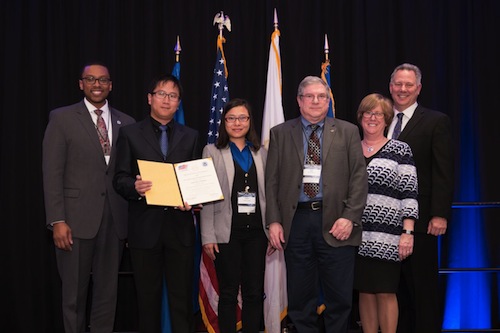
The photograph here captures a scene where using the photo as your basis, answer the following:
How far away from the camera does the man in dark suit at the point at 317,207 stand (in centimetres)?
294

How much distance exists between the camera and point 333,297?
9.87 ft

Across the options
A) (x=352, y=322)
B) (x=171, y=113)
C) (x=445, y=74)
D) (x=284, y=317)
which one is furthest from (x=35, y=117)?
(x=445, y=74)

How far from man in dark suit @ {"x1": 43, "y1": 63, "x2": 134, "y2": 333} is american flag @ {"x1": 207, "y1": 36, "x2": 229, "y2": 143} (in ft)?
3.22

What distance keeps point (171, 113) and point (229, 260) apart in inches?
40.4

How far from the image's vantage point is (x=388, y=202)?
303 cm

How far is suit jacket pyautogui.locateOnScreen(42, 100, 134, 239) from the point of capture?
3.19m

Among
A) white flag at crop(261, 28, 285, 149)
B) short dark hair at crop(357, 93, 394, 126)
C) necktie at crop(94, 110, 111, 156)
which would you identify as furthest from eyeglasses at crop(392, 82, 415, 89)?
necktie at crop(94, 110, 111, 156)

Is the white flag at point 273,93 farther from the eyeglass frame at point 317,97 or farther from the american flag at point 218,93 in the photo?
the eyeglass frame at point 317,97

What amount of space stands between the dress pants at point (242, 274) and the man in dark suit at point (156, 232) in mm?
222

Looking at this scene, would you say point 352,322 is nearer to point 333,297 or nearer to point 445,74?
point 333,297

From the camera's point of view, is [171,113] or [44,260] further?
[44,260]

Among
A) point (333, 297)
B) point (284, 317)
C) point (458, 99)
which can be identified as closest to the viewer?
point (333, 297)

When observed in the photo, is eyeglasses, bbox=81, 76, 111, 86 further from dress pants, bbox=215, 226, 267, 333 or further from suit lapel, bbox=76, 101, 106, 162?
dress pants, bbox=215, 226, 267, 333

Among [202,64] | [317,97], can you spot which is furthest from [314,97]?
[202,64]
